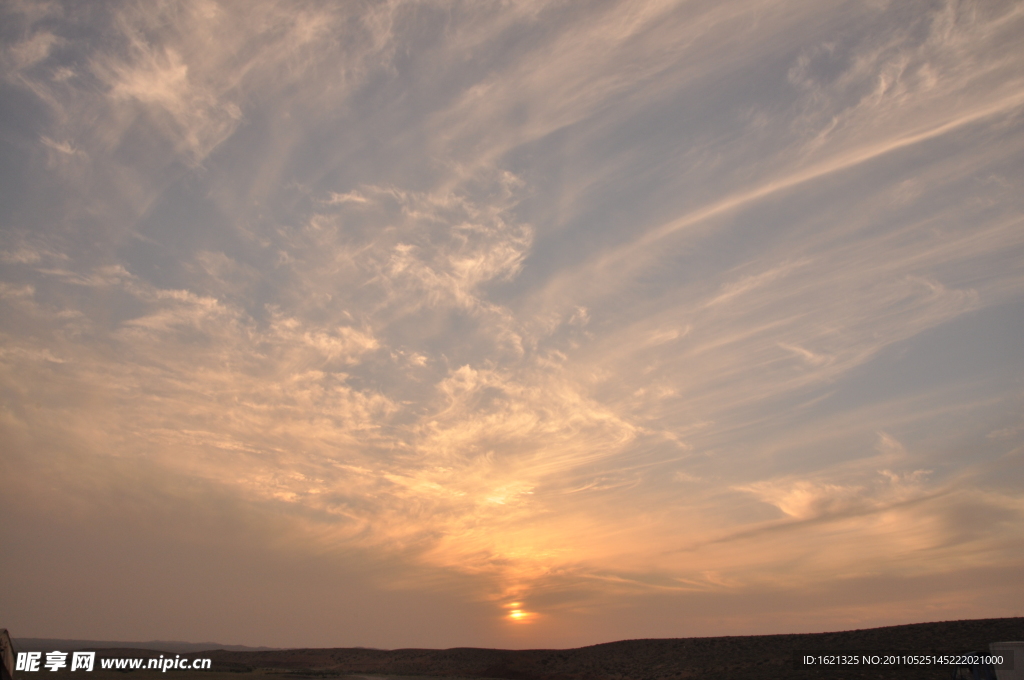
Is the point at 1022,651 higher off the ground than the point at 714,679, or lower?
higher

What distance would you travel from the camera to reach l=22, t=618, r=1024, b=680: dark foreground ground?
197 feet

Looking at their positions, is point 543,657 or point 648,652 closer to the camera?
point 648,652

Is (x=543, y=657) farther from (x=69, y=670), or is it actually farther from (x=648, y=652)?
(x=69, y=670)

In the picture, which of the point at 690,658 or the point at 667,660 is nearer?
the point at 690,658

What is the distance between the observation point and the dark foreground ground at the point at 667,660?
60125 millimetres

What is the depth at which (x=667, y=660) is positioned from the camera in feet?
255

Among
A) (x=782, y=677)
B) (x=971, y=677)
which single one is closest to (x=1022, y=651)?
(x=971, y=677)

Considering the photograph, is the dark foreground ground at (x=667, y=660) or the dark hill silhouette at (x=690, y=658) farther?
the dark hill silhouette at (x=690, y=658)

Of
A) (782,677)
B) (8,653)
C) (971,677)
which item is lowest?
(782,677)

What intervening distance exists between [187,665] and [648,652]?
5819cm

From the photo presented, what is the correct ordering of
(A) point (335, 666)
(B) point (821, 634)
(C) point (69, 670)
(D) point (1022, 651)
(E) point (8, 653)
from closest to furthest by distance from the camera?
(E) point (8, 653), (D) point (1022, 651), (C) point (69, 670), (B) point (821, 634), (A) point (335, 666)

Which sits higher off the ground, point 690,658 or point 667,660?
point 690,658

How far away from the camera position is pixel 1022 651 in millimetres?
28531

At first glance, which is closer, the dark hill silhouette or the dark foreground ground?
the dark foreground ground
